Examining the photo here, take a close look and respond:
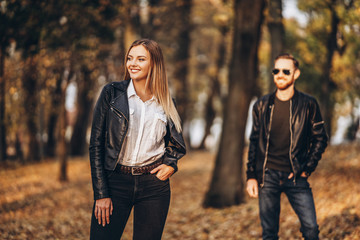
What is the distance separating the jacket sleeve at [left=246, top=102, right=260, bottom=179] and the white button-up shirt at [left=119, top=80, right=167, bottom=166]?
1.49 meters

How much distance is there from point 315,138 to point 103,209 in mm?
2483

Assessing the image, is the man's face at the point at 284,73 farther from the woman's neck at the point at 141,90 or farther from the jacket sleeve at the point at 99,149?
the jacket sleeve at the point at 99,149

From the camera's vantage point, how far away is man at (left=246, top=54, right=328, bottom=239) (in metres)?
4.16

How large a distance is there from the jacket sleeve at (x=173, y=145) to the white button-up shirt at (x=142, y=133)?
0.06 metres

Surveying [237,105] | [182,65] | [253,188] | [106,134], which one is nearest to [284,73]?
[253,188]

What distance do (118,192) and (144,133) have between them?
1.69 feet

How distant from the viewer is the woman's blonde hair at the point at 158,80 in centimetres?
324

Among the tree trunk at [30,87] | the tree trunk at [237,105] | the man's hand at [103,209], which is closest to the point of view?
the man's hand at [103,209]

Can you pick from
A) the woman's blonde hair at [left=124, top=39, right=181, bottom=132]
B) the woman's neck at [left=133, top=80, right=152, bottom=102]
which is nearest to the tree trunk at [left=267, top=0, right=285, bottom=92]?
the woman's blonde hair at [left=124, top=39, right=181, bottom=132]

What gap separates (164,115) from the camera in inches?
129

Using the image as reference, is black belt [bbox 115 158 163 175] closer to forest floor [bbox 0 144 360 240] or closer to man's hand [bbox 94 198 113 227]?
man's hand [bbox 94 198 113 227]

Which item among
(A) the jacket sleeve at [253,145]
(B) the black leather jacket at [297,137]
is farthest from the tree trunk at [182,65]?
(B) the black leather jacket at [297,137]

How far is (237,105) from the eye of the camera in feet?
29.7

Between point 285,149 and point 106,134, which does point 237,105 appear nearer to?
point 285,149
